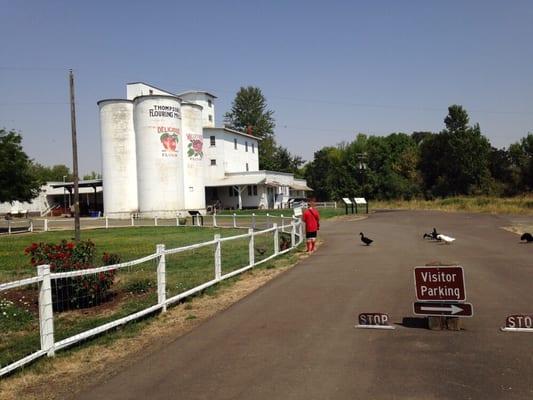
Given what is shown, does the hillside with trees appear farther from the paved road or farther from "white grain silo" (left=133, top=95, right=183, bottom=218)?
the paved road

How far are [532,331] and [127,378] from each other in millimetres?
4715

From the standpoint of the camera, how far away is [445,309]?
7020 millimetres

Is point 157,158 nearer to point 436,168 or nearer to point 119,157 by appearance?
point 119,157

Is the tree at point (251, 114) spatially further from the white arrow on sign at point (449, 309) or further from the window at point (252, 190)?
the white arrow on sign at point (449, 309)

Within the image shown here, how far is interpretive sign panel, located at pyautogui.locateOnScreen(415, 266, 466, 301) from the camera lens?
23.1 feet

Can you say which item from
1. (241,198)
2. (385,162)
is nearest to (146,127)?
(241,198)

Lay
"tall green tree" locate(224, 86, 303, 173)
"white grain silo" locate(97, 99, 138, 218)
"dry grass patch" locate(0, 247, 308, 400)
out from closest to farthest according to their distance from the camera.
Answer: "dry grass patch" locate(0, 247, 308, 400) → "white grain silo" locate(97, 99, 138, 218) → "tall green tree" locate(224, 86, 303, 173)

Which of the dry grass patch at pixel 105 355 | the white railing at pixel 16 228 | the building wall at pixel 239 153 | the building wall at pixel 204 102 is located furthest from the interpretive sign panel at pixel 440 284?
the building wall at pixel 204 102

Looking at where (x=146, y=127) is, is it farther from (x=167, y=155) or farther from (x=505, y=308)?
(x=505, y=308)

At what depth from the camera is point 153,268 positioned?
1512 centimetres

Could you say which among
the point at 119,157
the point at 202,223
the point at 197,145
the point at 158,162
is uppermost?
the point at 197,145

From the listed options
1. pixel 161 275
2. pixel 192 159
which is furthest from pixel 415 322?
pixel 192 159

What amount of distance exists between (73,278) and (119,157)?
45.9 m

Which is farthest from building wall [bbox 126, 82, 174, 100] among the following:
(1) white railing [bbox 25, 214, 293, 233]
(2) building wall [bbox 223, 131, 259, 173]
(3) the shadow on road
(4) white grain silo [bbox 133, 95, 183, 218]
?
(3) the shadow on road
